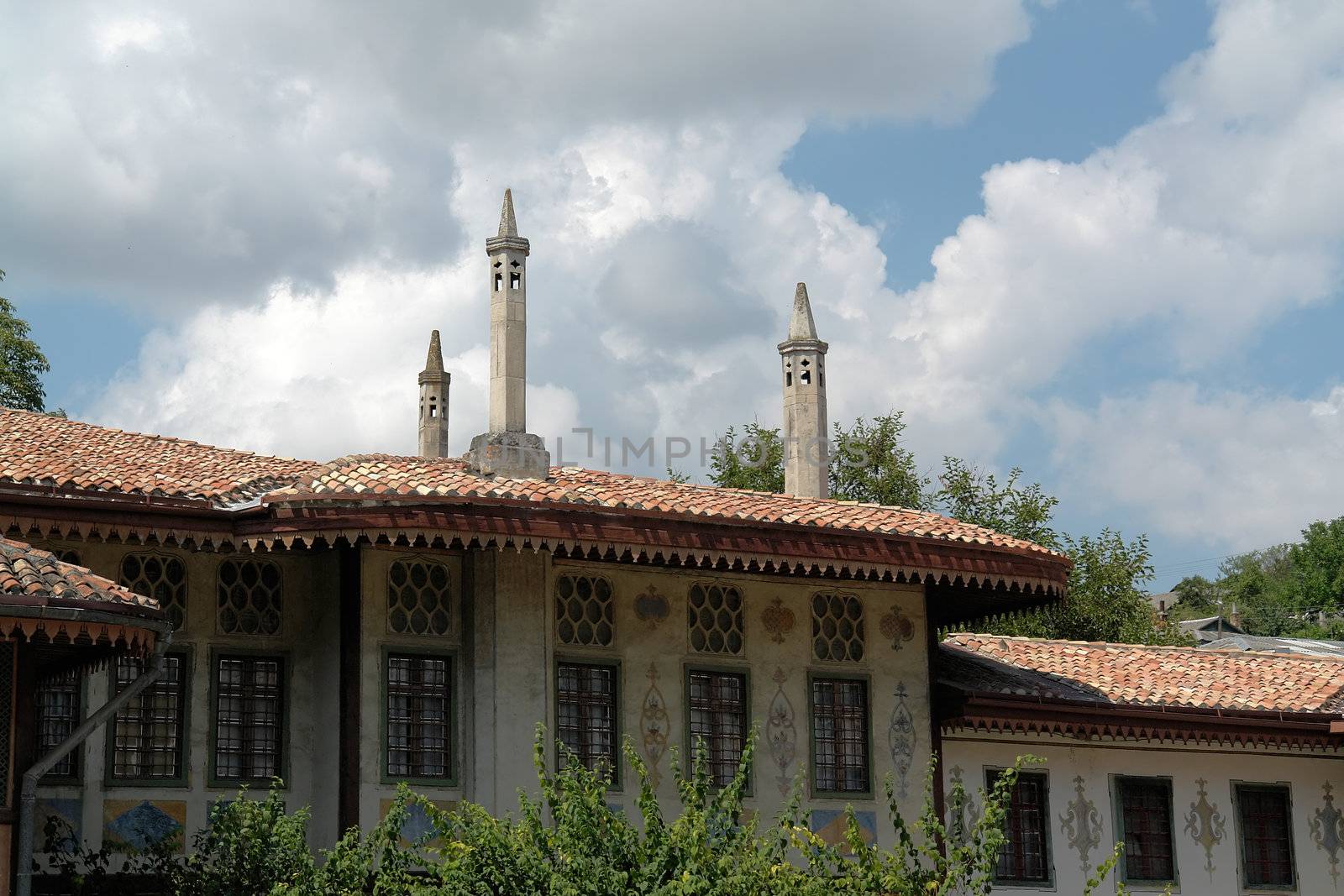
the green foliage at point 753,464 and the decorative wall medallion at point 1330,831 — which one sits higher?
the green foliage at point 753,464

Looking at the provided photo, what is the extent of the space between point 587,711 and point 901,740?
2913 millimetres

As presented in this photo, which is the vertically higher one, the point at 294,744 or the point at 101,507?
the point at 101,507

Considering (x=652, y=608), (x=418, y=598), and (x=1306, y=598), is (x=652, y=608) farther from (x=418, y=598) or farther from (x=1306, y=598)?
(x=1306, y=598)

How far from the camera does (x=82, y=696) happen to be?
13172 mm

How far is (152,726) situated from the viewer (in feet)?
44.2

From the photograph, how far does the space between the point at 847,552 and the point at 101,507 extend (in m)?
5.45

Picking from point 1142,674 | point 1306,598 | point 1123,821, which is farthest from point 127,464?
point 1306,598

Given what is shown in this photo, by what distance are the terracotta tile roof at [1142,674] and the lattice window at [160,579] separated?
6451 millimetres

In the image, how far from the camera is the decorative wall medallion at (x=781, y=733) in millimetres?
15102

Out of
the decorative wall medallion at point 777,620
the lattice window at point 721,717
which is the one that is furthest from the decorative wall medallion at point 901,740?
the lattice window at point 721,717

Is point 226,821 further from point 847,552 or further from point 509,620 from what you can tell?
point 847,552

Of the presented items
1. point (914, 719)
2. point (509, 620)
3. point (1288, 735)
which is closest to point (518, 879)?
point (509, 620)

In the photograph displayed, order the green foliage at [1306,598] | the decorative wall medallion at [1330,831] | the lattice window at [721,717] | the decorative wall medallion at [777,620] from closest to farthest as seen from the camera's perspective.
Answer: the lattice window at [721,717] → the decorative wall medallion at [777,620] → the decorative wall medallion at [1330,831] → the green foliage at [1306,598]

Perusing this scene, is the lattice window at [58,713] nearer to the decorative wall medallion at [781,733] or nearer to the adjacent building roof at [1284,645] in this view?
the decorative wall medallion at [781,733]
